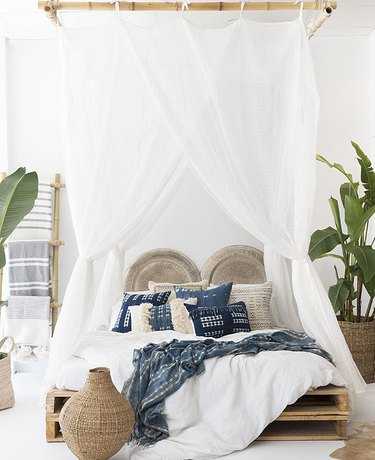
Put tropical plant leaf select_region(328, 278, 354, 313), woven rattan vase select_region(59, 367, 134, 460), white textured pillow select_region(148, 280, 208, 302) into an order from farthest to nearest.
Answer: white textured pillow select_region(148, 280, 208, 302) < tropical plant leaf select_region(328, 278, 354, 313) < woven rattan vase select_region(59, 367, 134, 460)

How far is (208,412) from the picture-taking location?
3559mm

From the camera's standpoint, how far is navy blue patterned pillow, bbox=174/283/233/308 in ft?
15.9

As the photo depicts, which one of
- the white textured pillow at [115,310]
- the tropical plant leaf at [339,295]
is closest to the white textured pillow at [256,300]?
the tropical plant leaf at [339,295]

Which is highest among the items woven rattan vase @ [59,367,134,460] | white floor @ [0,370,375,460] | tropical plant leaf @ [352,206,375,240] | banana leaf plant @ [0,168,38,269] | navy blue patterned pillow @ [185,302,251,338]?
banana leaf plant @ [0,168,38,269]

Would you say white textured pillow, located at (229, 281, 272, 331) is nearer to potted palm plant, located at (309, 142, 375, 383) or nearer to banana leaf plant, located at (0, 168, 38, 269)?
potted palm plant, located at (309, 142, 375, 383)

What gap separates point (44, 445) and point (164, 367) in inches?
31.5

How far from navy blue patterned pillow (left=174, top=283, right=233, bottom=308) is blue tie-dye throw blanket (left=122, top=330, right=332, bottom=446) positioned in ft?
2.86

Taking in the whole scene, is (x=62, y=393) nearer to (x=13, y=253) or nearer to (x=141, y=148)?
(x=141, y=148)

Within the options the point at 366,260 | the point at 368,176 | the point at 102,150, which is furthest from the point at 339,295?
the point at 102,150

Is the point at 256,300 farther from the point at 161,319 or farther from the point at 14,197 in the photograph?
the point at 14,197

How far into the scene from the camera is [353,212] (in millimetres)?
4781

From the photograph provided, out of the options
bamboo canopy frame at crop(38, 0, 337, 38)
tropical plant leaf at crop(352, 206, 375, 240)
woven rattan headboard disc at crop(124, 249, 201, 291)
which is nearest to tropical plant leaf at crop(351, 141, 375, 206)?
tropical plant leaf at crop(352, 206, 375, 240)

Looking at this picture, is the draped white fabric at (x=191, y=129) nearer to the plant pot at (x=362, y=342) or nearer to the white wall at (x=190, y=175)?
the plant pot at (x=362, y=342)

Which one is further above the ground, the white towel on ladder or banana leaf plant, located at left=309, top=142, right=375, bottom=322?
banana leaf plant, located at left=309, top=142, right=375, bottom=322
